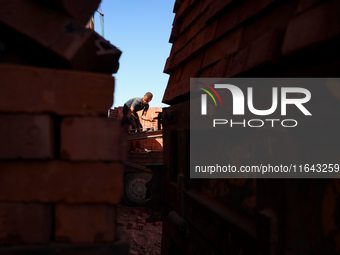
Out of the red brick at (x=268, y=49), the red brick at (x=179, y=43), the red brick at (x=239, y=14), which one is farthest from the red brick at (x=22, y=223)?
the red brick at (x=179, y=43)

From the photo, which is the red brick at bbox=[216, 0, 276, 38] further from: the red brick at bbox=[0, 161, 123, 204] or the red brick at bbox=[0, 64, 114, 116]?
the red brick at bbox=[0, 161, 123, 204]

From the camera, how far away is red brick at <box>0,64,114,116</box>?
5.48 feet

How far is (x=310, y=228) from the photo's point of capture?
1602mm

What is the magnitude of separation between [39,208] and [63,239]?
260 mm

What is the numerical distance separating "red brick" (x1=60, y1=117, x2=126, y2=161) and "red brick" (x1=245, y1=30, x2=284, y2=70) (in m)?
1.17

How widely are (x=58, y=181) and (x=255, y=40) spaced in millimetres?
1880

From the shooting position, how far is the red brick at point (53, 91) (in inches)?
65.7

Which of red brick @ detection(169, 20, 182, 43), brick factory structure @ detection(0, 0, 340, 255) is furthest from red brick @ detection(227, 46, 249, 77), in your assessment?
red brick @ detection(169, 20, 182, 43)

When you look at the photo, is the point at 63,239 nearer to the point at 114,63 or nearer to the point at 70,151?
the point at 70,151

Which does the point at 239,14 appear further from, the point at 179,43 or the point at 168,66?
the point at 168,66

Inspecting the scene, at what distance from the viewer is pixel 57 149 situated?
1.83 m

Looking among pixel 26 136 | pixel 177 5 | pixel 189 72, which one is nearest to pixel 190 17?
pixel 177 5

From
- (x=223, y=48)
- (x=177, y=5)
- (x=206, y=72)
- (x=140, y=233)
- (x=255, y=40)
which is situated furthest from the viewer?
(x=140, y=233)

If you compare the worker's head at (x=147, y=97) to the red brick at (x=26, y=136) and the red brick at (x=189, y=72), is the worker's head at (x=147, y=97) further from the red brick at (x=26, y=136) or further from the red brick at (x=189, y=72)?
the red brick at (x=26, y=136)
